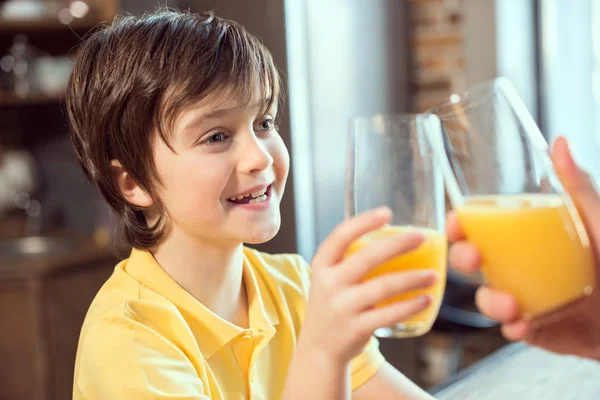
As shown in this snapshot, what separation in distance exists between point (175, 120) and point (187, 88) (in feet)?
0.15

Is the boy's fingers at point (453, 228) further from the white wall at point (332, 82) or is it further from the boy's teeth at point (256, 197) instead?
the white wall at point (332, 82)

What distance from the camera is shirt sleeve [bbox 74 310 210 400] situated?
79 cm

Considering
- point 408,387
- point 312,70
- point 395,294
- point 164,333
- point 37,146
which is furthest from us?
point 37,146

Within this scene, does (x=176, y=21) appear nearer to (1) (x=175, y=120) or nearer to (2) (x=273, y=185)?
(1) (x=175, y=120)

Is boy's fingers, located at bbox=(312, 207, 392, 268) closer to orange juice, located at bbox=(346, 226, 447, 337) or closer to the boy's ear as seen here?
orange juice, located at bbox=(346, 226, 447, 337)

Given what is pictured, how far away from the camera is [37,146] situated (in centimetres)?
310

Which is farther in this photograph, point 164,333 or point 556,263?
point 164,333

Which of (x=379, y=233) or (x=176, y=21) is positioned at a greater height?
(x=176, y=21)

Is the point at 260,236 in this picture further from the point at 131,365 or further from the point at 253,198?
the point at 131,365

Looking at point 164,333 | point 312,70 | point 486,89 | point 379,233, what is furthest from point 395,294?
point 312,70

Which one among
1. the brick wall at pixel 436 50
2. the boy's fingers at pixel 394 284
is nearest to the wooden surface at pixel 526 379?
the boy's fingers at pixel 394 284

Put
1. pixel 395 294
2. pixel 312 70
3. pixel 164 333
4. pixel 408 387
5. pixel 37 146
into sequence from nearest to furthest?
pixel 395 294 → pixel 164 333 → pixel 408 387 → pixel 312 70 → pixel 37 146

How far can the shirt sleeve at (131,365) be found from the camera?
786mm

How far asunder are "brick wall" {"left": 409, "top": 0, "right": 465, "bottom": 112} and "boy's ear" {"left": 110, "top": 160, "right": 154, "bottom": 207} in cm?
206
